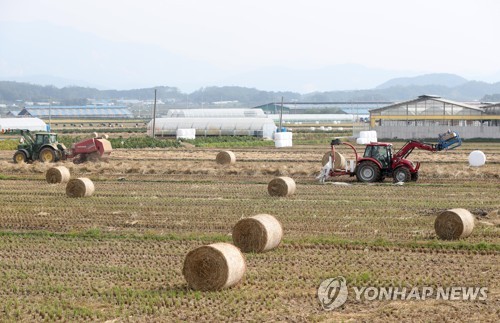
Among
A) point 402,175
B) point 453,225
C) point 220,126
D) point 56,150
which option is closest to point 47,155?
point 56,150

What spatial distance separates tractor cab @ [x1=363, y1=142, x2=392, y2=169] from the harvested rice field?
3.58ft

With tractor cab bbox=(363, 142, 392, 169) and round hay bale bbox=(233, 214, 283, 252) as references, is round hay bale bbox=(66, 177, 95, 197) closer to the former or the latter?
tractor cab bbox=(363, 142, 392, 169)

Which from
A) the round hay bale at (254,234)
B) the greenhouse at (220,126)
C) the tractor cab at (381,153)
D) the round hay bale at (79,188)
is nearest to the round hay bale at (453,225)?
the round hay bale at (254,234)

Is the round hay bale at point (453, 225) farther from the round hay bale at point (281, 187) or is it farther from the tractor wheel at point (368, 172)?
the tractor wheel at point (368, 172)

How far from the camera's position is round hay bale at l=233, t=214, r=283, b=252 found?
18734 mm

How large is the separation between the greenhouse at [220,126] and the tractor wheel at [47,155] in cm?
3982

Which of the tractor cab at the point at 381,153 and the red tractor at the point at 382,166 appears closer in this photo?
the red tractor at the point at 382,166

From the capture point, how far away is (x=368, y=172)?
112ft

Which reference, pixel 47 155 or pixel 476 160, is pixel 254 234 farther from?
pixel 47 155

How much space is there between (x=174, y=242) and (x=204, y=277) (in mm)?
5823

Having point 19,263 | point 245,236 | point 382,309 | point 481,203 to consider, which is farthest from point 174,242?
point 481,203
